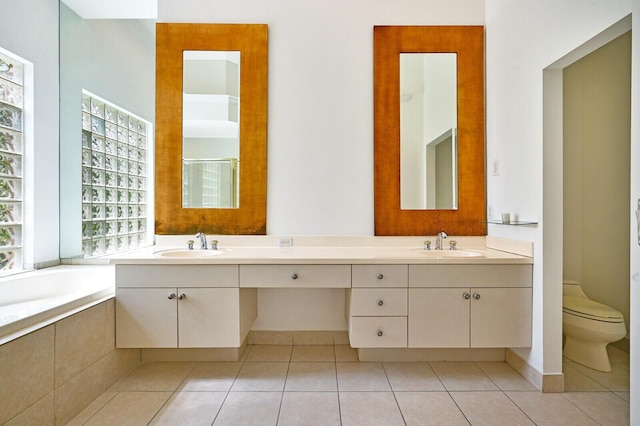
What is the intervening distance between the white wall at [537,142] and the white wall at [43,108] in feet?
10.4

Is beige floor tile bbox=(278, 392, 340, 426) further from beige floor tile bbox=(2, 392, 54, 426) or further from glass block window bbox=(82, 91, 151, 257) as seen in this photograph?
glass block window bbox=(82, 91, 151, 257)

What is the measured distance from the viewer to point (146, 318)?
1944 millimetres

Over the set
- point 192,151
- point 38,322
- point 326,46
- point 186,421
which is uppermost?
point 326,46

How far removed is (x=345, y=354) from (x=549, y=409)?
45.1 inches

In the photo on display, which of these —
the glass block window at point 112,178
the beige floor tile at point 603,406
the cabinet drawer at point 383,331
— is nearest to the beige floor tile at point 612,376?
the beige floor tile at point 603,406

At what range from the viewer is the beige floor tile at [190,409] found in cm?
160

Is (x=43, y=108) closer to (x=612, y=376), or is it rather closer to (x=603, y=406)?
(x=603, y=406)

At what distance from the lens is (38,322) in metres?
1.49

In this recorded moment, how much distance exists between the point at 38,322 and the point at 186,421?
2.62 ft

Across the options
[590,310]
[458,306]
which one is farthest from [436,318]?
[590,310]

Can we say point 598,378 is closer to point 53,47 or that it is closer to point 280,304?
point 280,304

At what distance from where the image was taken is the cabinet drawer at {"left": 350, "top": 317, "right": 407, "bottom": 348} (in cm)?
198

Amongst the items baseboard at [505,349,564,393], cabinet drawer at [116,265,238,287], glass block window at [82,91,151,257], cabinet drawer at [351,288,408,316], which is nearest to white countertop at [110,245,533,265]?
cabinet drawer at [116,265,238,287]

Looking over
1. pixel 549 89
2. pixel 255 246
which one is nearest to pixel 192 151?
pixel 255 246
